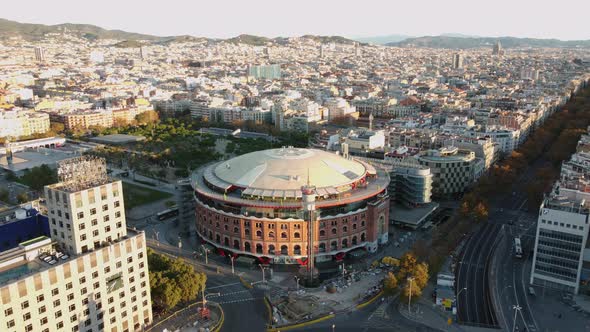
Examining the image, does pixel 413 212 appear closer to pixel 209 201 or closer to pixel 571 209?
pixel 571 209

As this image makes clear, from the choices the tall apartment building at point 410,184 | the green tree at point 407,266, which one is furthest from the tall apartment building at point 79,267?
the tall apartment building at point 410,184

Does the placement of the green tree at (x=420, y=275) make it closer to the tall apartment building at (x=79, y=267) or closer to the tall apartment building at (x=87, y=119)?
the tall apartment building at (x=79, y=267)

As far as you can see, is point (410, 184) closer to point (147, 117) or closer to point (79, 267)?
point (79, 267)

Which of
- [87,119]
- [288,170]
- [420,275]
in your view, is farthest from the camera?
[87,119]

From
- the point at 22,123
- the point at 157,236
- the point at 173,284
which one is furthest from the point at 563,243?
the point at 22,123

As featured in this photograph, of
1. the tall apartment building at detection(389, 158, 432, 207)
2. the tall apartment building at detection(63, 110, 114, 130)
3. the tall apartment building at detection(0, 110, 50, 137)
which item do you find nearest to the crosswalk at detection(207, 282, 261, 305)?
the tall apartment building at detection(389, 158, 432, 207)

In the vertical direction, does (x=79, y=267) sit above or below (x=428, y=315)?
above
